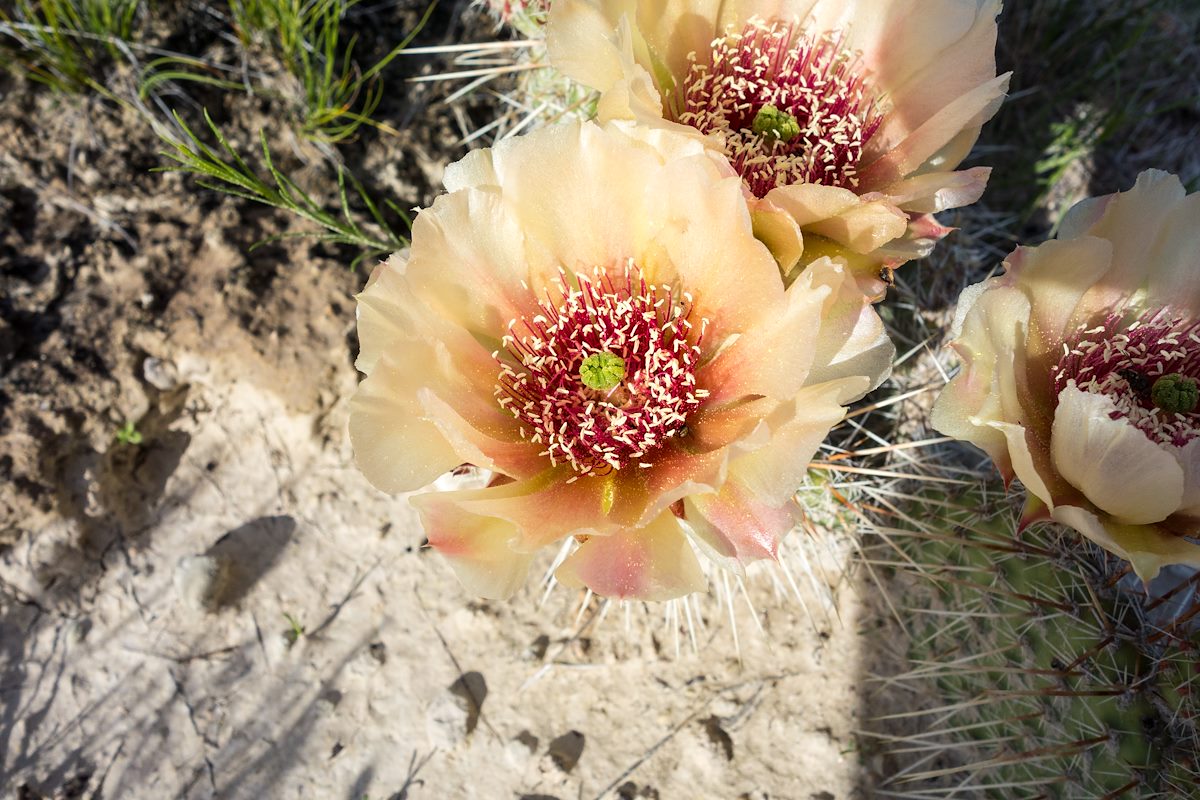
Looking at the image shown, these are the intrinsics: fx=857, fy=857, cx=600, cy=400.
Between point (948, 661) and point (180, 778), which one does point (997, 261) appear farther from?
point (180, 778)

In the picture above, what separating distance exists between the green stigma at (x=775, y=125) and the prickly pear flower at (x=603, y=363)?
10.3 inches

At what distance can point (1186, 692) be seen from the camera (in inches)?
42.1

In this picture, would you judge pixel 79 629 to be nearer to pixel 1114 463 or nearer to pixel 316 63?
pixel 316 63

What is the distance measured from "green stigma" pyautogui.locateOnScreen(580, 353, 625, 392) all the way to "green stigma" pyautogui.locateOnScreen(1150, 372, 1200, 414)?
0.72 meters

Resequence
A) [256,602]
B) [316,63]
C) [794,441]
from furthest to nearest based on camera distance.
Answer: [316,63], [256,602], [794,441]

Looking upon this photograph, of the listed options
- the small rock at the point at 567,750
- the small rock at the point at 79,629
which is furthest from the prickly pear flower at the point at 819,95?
the small rock at the point at 79,629

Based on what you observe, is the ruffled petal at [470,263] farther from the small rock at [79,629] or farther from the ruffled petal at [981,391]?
the small rock at [79,629]

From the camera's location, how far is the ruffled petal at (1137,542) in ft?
3.01

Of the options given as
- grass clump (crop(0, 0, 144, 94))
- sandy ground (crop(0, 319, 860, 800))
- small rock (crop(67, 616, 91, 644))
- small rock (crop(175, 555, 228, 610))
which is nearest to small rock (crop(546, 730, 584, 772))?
sandy ground (crop(0, 319, 860, 800))

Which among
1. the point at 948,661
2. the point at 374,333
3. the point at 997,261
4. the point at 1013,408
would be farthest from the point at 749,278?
the point at 997,261

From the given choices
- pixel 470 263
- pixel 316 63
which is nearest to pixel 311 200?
pixel 316 63

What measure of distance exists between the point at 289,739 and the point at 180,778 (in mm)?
211

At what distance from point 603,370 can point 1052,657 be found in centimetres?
75

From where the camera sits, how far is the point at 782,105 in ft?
4.25
